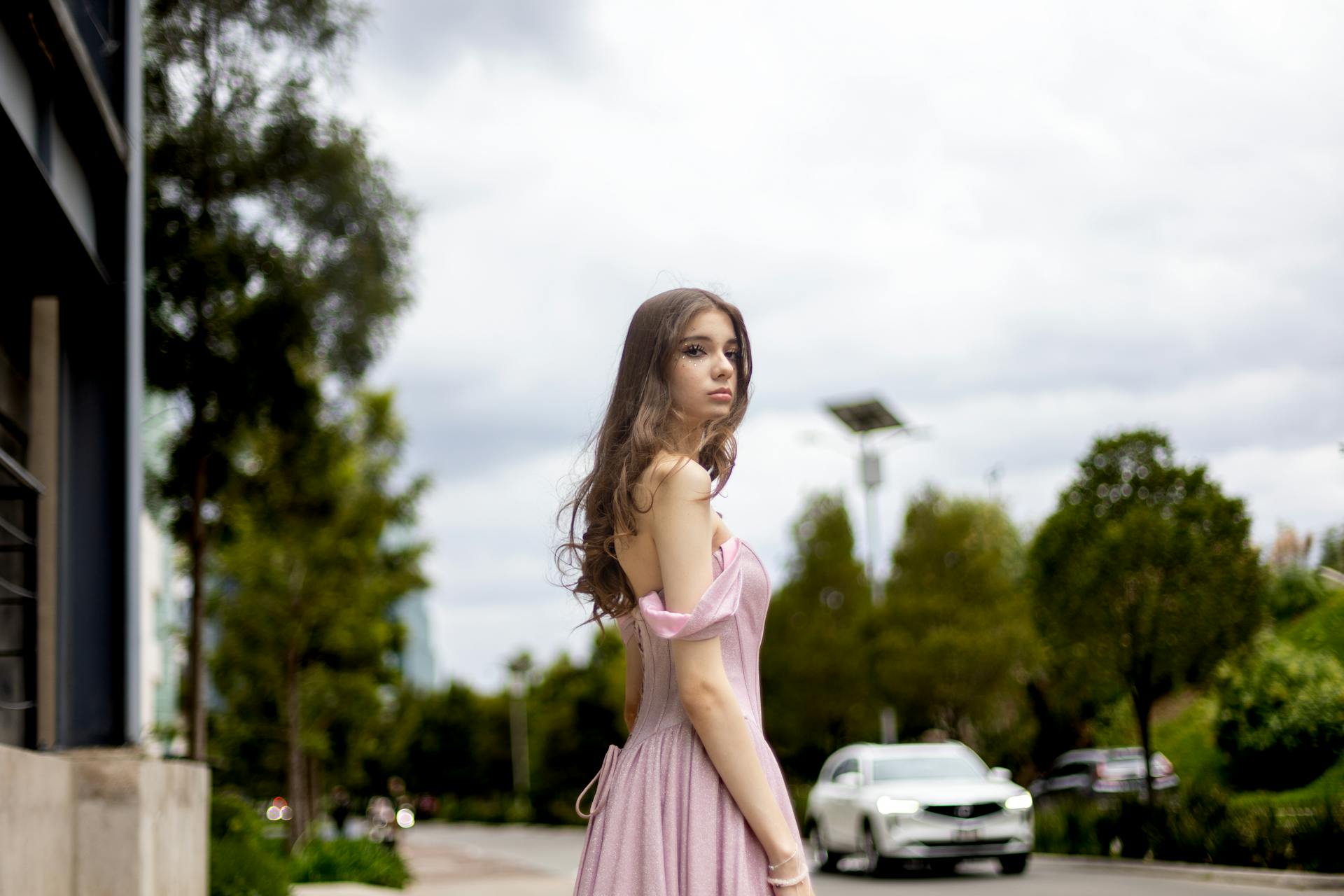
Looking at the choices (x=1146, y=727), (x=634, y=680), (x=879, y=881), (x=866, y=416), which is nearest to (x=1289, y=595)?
(x=1146, y=727)

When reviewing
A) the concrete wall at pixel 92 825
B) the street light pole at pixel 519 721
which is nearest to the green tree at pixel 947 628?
the concrete wall at pixel 92 825

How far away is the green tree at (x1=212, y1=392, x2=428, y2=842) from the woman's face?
22706 millimetres

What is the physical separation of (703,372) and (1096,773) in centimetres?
2809

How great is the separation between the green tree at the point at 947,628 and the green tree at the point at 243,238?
591 inches

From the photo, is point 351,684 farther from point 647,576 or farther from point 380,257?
point 647,576

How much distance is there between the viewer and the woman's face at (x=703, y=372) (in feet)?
8.88

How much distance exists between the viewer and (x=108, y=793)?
23.3 ft

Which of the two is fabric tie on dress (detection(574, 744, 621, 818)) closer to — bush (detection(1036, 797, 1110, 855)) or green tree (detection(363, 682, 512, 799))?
bush (detection(1036, 797, 1110, 855))

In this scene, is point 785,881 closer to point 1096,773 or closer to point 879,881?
point 879,881

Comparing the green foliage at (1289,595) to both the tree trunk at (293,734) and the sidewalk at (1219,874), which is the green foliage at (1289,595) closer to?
the sidewalk at (1219,874)

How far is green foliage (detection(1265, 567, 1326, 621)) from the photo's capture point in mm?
16328

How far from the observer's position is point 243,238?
1850 centimetres

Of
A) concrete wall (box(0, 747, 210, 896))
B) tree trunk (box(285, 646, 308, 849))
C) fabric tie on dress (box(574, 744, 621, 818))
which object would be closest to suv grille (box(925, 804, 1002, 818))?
concrete wall (box(0, 747, 210, 896))

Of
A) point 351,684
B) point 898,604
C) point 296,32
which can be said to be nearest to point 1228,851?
point 296,32
